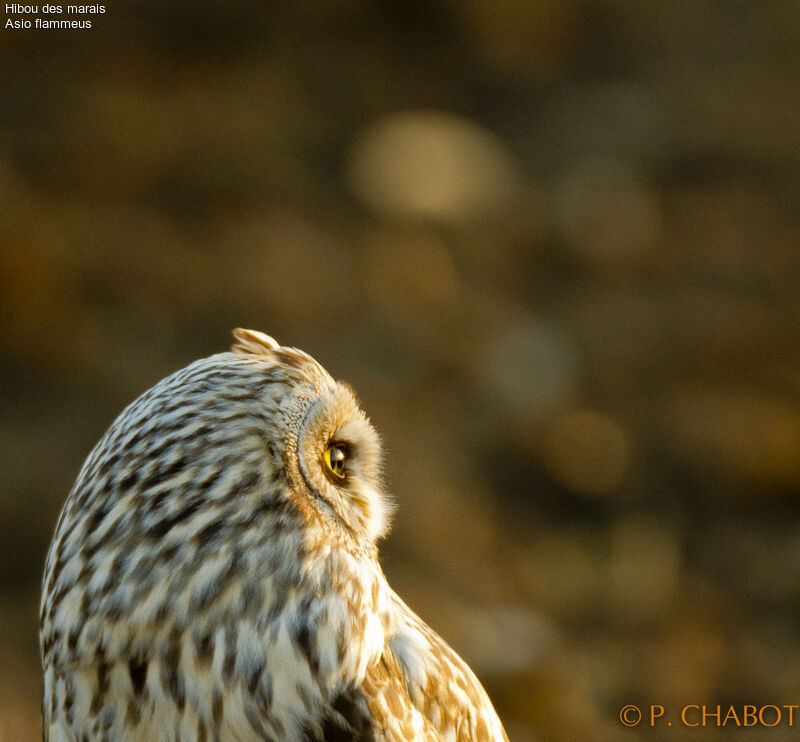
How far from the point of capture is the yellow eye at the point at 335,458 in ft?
5.22

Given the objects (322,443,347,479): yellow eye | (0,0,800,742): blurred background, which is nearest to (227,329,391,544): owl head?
(322,443,347,479): yellow eye

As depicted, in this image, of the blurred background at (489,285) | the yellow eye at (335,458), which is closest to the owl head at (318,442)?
the yellow eye at (335,458)

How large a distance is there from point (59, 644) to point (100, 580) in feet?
0.42

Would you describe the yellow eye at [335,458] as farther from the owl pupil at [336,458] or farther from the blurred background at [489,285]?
the blurred background at [489,285]

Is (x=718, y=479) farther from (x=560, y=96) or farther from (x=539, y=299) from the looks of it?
(x=560, y=96)

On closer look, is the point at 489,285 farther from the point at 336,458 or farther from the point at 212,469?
the point at 212,469

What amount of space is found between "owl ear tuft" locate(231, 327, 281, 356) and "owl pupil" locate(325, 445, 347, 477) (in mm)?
192

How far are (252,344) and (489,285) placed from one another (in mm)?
5132

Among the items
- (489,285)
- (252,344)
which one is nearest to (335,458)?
(252,344)

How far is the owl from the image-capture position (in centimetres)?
140

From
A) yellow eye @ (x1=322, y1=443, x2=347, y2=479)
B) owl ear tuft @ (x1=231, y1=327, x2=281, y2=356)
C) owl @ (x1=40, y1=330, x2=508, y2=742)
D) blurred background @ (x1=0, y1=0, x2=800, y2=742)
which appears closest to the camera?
owl @ (x1=40, y1=330, x2=508, y2=742)

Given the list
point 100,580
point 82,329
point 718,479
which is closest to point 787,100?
point 718,479

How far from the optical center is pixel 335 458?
1633 millimetres

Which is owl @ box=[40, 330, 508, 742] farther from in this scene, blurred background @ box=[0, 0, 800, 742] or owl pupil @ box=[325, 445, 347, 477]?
blurred background @ box=[0, 0, 800, 742]
